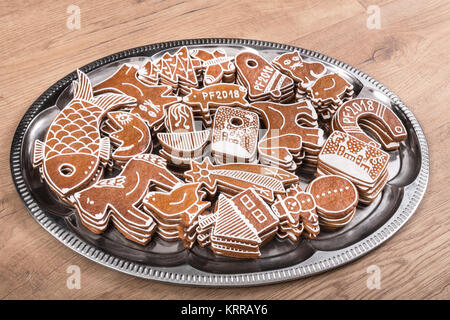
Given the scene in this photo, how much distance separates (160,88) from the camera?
5.48 feet

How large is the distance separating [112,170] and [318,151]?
0.69 meters

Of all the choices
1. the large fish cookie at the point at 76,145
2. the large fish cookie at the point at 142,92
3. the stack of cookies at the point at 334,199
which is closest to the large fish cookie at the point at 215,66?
the large fish cookie at the point at 142,92

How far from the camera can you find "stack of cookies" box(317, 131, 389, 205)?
1.45m

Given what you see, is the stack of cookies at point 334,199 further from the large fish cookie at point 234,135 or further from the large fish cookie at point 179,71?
the large fish cookie at point 179,71

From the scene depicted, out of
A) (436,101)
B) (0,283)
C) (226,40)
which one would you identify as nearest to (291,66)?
(226,40)

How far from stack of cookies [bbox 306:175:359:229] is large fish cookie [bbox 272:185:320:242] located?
0.03 m

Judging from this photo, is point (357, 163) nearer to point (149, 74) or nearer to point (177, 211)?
point (177, 211)

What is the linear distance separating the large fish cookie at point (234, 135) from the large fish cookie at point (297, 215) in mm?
209

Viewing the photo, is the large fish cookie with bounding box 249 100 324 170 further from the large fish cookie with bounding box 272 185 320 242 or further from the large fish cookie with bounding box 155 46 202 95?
the large fish cookie with bounding box 155 46 202 95

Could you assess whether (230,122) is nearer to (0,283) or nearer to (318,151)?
(318,151)

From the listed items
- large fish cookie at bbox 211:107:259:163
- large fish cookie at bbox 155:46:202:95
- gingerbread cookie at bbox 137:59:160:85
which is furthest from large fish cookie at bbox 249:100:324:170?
gingerbread cookie at bbox 137:59:160:85

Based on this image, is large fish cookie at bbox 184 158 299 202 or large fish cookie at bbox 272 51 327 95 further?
large fish cookie at bbox 272 51 327 95

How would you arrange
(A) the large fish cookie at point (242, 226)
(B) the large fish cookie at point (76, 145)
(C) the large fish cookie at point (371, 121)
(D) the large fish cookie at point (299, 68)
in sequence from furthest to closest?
1. (D) the large fish cookie at point (299, 68)
2. (C) the large fish cookie at point (371, 121)
3. (B) the large fish cookie at point (76, 145)
4. (A) the large fish cookie at point (242, 226)

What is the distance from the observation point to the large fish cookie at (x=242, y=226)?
1.30 m
